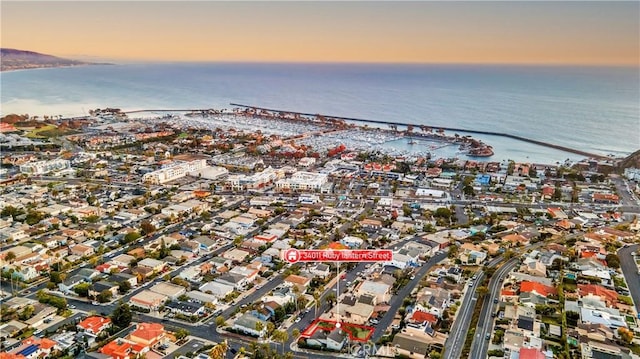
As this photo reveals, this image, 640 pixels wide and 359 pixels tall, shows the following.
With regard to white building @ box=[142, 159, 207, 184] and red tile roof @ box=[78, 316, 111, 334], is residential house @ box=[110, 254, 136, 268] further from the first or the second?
white building @ box=[142, 159, 207, 184]

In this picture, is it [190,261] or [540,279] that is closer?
[540,279]

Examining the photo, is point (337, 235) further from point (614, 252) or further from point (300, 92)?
point (300, 92)

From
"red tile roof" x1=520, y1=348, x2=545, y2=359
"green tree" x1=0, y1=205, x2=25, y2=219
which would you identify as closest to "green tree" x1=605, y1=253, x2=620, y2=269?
"red tile roof" x1=520, y1=348, x2=545, y2=359

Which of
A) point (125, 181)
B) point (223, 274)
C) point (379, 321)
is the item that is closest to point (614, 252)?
point (379, 321)

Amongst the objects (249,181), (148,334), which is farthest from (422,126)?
(148,334)

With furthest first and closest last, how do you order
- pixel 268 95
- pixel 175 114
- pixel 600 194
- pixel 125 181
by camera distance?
pixel 268 95 → pixel 175 114 → pixel 125 181 → pixel 600 194

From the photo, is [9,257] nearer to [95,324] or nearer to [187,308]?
[95,324]

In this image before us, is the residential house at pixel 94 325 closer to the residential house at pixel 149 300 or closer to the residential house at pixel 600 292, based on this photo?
the residential house at pixel 149 300

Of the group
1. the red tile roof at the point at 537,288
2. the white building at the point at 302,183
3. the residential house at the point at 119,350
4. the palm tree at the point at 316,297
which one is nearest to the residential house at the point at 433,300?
the red tile roof at the point at 537,288
